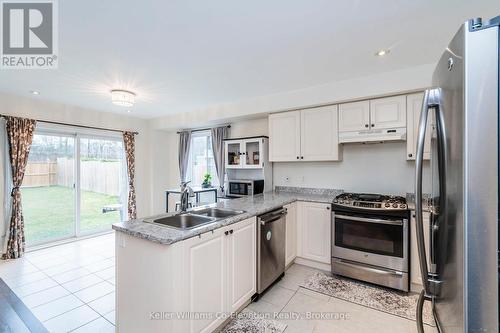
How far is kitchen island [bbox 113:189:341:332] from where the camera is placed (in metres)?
1.56

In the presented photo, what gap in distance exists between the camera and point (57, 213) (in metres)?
4.18

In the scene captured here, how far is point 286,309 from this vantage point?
7.43ft

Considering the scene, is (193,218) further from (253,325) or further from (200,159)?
(200,159)

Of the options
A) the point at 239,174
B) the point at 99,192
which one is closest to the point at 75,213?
the point at 99,192

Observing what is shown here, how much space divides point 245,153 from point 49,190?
140 inches

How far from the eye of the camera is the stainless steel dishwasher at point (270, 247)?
93.5 inches

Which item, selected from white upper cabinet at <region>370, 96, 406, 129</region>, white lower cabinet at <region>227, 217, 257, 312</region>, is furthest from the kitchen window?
white upper cabinet at <region>370, 96, 406, 129</region>

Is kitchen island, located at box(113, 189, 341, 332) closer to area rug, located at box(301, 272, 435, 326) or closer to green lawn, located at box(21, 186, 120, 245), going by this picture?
area rug, located at box(301, 272, 435, 326)

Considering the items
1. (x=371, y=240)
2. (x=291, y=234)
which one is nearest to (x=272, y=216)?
(x=291, y=234)

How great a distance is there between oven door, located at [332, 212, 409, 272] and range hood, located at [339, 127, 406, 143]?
3.16ft

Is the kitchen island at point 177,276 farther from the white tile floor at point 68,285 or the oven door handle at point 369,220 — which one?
the oven door handle at point 369,220

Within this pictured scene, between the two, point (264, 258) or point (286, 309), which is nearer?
point (286, 309)

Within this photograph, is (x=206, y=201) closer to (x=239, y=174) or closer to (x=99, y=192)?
(x=239, y=174)

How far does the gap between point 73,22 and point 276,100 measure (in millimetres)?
2519
